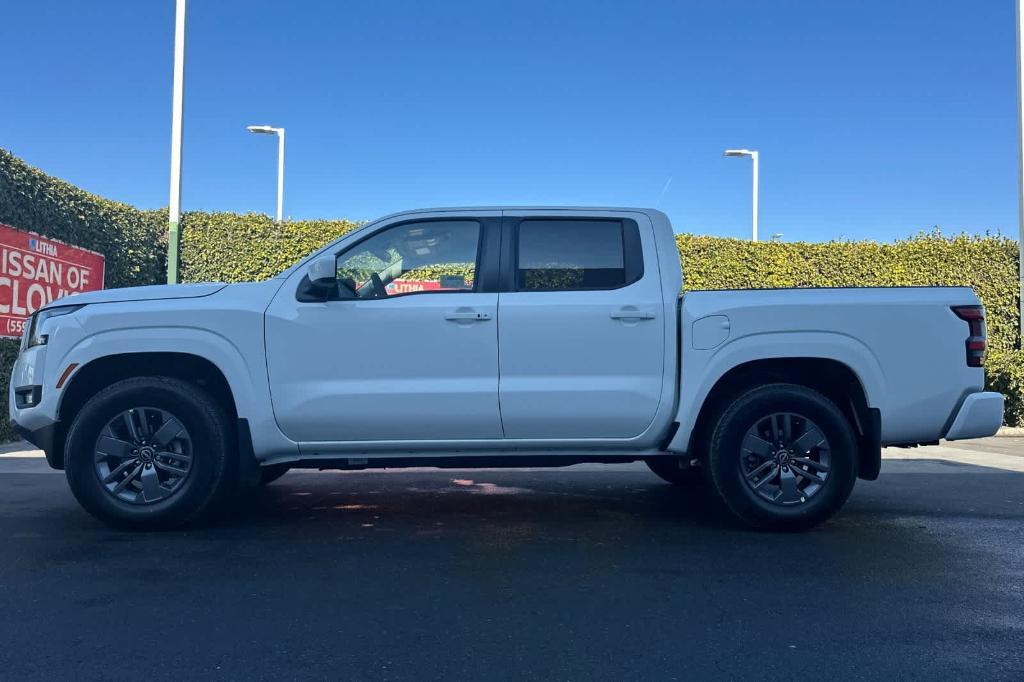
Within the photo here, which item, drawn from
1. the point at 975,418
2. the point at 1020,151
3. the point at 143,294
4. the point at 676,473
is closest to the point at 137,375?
the point at 143,294

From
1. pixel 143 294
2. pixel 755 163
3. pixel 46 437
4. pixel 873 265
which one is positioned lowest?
pixel 46 437

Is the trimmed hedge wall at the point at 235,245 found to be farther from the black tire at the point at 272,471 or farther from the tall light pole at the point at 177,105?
the black tire at the point at 272,471

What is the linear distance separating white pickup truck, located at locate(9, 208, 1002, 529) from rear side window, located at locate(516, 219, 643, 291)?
0.13ft

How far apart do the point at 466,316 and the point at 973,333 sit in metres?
3.16

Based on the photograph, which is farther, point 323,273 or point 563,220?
point 563,220

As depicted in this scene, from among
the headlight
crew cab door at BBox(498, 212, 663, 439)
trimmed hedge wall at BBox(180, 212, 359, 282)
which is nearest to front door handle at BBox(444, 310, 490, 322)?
crew cab door at BBox(498, 212, 663, 439)

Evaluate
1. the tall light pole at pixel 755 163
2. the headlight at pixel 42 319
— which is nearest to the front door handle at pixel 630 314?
the headlight at pixel 42 319

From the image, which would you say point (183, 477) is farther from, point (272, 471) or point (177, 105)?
point (177, 105)

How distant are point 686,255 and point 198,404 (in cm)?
978

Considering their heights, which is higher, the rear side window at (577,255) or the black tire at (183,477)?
the rear side window at (577,255)

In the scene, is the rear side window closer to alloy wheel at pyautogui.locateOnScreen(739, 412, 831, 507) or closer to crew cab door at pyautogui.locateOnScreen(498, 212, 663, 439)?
crew cab door at pyautogui.locateOnScreen(498, 212, 663, 439)

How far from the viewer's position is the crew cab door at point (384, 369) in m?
4.99

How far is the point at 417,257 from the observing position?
532 cm

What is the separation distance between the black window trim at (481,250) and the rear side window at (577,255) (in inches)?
5.8
